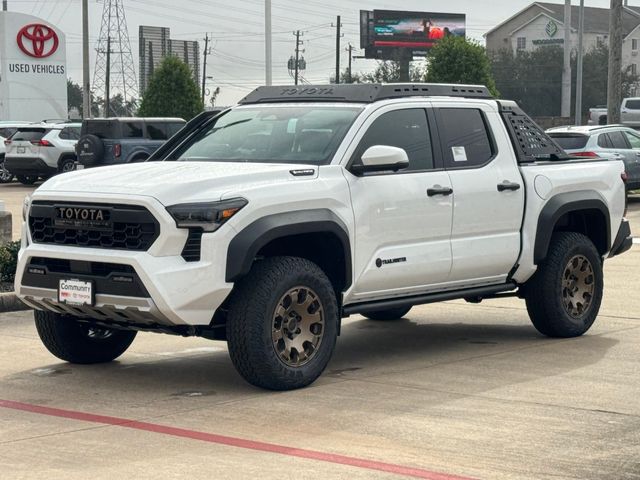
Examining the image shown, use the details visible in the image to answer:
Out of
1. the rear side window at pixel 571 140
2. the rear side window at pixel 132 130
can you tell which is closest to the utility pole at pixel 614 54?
the rear side window at pixel 571 140

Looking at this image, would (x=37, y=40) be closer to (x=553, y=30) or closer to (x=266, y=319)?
(x=266, y=319)

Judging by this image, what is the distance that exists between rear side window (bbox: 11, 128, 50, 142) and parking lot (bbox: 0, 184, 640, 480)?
77.6 ft

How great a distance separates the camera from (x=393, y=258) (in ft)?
28.3

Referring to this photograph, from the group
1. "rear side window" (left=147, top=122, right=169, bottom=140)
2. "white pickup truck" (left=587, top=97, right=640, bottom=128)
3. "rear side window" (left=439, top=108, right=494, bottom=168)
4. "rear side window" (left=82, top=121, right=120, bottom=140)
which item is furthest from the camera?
"white pickup truck" (left=587, top=97, right=640, bottom=128)

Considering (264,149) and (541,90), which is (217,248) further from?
(541,90)

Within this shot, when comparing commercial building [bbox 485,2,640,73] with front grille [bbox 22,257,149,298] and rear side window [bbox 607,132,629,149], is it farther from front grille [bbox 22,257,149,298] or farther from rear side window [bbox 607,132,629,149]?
front grille [bbox 22,257,149,298]

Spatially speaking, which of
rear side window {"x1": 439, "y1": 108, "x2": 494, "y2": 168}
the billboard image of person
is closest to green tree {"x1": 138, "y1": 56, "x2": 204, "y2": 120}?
rear side window {"x1": 439, "y1": 108, "x2": 494, "y2": 168}

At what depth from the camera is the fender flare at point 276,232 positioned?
7.64 m

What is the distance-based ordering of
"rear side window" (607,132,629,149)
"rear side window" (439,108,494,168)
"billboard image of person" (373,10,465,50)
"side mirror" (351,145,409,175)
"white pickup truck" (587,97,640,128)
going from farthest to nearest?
"billboard image of person" (373,10,465,50), "white pickup truck" (587,97,640,128), "rear side window" (607,132,629,149), "rear side window" (439,108,494,168), "side mirror" (351,145,409,175)

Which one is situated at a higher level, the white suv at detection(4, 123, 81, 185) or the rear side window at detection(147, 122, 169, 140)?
the rear side window at detection(147, 122, 169, 140)

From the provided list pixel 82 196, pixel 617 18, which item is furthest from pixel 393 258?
pixel 617 18

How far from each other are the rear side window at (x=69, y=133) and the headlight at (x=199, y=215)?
27.2 metres

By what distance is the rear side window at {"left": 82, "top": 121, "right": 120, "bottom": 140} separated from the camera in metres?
30.6

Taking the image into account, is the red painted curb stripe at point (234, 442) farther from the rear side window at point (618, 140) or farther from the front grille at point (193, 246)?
the rear side window at point (618, 140)
